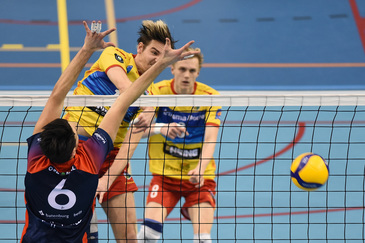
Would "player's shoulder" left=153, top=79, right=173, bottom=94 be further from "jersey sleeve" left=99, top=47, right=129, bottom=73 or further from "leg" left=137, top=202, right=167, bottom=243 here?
"leg" left=137, top=202, right=167, bottom=243

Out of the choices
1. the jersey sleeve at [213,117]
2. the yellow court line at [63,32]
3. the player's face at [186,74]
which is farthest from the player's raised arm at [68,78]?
the yellow court line at [63,32]

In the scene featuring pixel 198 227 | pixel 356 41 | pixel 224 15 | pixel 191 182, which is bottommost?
pixel 198 227

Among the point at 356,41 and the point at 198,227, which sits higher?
the point at 356,41

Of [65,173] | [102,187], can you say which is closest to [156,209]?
[102,187]

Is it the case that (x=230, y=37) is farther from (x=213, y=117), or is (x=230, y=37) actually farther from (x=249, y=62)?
(x=213, y=117)

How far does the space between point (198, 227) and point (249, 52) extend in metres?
7.82

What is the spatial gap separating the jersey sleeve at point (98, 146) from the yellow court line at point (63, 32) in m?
8.32

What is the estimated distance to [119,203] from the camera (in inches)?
205

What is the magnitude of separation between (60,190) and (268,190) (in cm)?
484

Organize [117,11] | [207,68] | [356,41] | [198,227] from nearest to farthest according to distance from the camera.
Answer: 1. [198,227]
2. [207,68]
3. [356,41]
4. [117,11]

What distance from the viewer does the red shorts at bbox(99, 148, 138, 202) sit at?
518 centimetres

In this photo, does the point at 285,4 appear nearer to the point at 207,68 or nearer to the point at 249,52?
the point at 249,52

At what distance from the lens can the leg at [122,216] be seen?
519 centimetres

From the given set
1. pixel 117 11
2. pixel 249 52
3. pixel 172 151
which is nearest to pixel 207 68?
pixel 249 52
